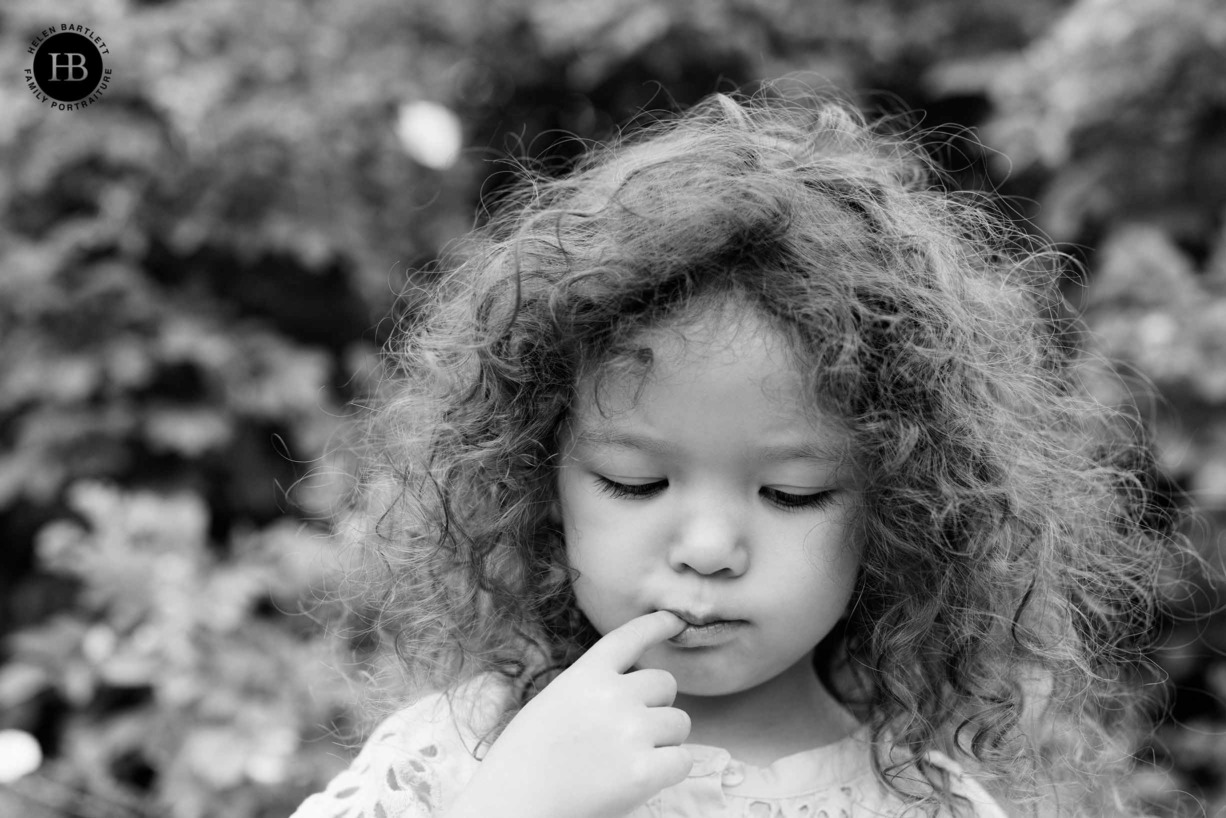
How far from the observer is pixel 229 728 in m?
2.30

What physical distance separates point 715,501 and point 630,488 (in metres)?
0.09

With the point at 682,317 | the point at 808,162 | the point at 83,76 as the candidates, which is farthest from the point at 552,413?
the point at 83,76

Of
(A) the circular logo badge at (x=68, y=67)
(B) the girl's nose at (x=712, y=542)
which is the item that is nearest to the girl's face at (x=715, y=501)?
(B) the girl's nose at (x=712, y=542)

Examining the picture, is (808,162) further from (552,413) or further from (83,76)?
(83,76)

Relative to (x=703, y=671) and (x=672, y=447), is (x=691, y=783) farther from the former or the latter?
(x=672, y=447)

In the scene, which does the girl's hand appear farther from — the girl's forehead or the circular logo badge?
the circular logo badge

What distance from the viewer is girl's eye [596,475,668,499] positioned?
1161mm

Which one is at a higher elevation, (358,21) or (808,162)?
(358,21)

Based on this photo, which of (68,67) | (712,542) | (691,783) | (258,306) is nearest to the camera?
(712,542)

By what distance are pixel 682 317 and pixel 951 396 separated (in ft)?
1.01

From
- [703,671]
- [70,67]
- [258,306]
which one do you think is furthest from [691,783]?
[70,67]

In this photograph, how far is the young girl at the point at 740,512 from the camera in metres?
1.14

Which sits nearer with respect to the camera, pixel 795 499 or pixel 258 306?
pixel 795 499

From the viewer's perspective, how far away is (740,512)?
3.70 ft
